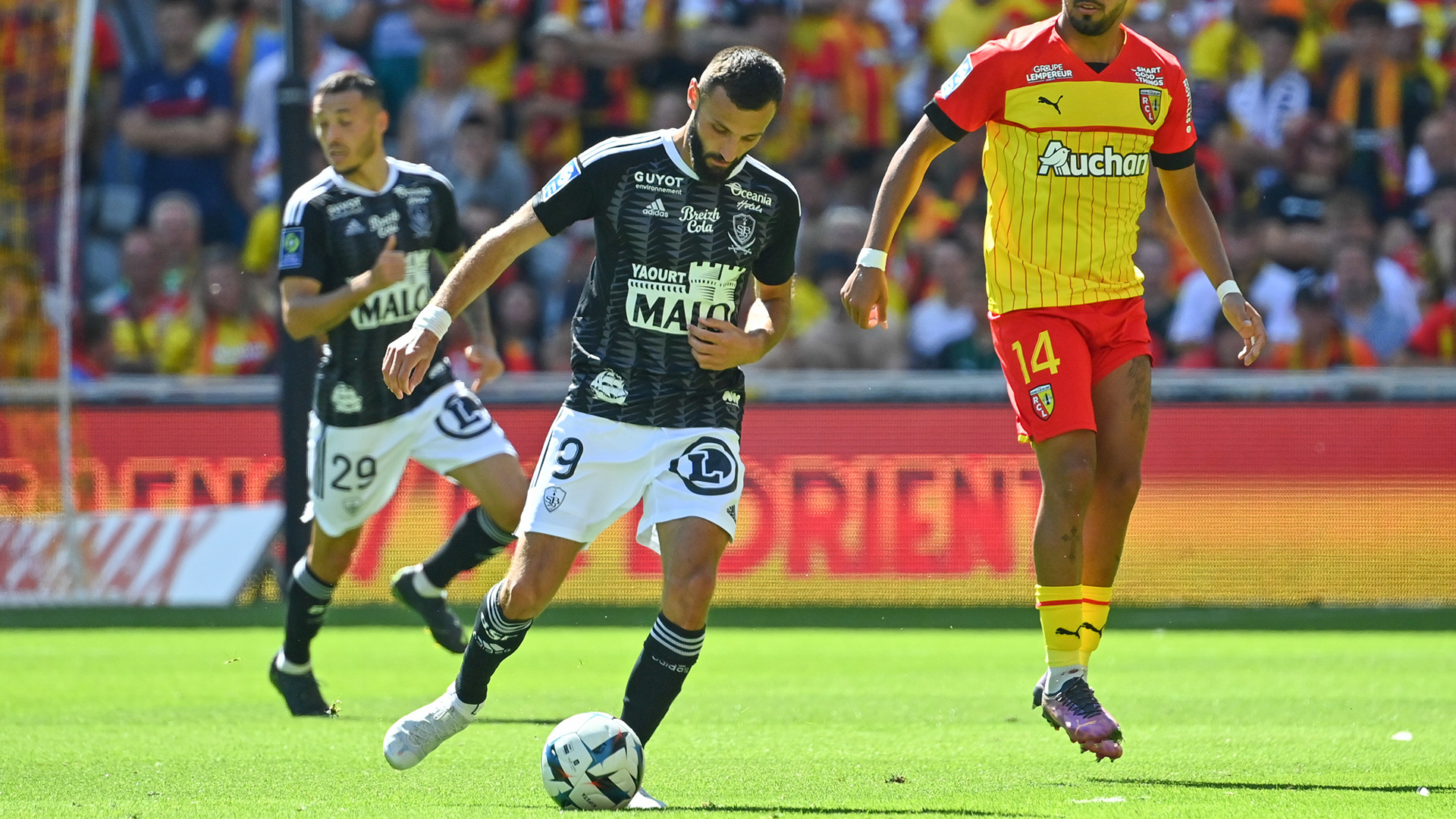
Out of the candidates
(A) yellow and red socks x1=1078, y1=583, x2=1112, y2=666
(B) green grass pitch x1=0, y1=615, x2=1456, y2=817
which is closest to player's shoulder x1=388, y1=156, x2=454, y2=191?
(B) green grass pitch x1=0, y1=615, x2=1456, y2=817

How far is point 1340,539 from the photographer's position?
1231cm

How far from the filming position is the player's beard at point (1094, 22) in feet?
19.9

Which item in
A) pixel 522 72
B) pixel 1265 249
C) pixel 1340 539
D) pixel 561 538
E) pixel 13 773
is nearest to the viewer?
pixel 561 538

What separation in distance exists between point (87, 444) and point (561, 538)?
8.48 metres

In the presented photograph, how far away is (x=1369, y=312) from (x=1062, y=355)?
8877mm

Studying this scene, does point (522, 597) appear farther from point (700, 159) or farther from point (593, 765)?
point (700, 159)

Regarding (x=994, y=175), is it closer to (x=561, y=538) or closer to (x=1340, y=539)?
(x=561, y=538)

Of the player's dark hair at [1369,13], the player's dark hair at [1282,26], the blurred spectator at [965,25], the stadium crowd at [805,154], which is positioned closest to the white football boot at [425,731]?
the stadium crowd at [805,154]

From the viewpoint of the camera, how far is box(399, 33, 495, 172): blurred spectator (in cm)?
1587

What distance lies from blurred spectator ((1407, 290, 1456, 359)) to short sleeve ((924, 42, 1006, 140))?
8.93m

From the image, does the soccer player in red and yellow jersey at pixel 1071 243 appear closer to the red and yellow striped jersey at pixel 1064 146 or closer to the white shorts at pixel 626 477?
the red and yellow striped jersey at pixel 1064 146

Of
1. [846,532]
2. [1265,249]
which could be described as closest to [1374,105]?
[1265,249]

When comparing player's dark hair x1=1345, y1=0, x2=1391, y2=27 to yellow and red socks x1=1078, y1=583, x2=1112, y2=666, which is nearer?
yellow and red socks x1=1078, y1=583, x2=1112, y2=666

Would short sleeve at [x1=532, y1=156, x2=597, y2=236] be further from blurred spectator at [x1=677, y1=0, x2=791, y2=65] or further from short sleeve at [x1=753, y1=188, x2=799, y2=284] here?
blurred spectator at [x1=677, y1=0, x2=791, y2=65]
